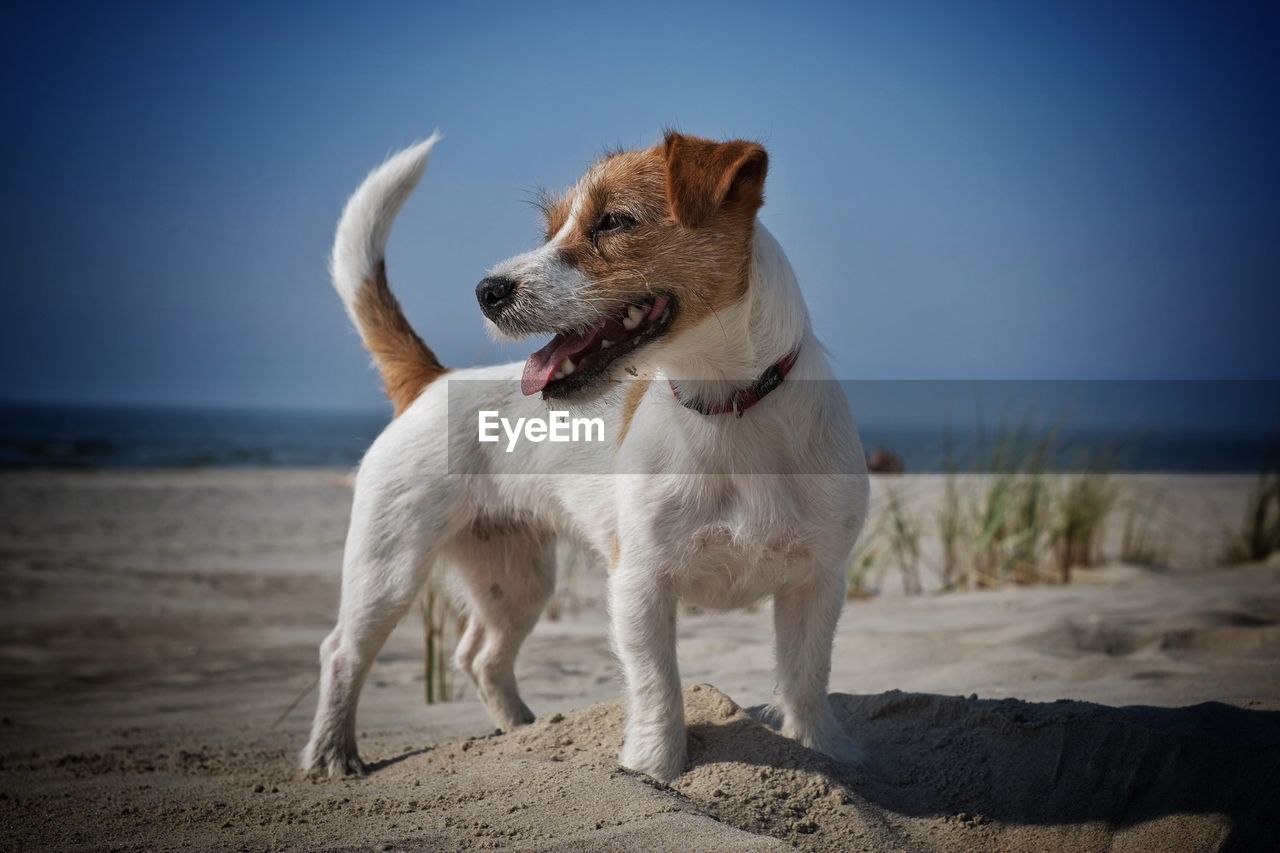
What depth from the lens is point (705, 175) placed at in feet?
9.01

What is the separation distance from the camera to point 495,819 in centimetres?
266

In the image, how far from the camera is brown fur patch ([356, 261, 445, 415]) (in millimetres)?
4156

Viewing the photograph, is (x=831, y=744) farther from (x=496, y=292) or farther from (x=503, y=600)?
(x=496, y=292)

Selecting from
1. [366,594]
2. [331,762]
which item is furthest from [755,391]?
[331,762]

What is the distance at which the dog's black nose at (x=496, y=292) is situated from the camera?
2.79 metres

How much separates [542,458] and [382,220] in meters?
1.33

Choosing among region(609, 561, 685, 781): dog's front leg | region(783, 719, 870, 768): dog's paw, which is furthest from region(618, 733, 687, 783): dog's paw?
region(783, 719, 870, 768): dog's paw

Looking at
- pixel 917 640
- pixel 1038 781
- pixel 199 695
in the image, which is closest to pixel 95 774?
pixel 199 695

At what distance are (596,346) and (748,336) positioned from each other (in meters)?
0.44

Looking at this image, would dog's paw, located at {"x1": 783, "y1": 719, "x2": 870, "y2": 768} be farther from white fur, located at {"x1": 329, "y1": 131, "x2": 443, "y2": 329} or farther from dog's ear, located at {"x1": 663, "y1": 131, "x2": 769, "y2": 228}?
white fur, located at {"x1": 329, "y1": 131, "x2": 443, "y2": 329}

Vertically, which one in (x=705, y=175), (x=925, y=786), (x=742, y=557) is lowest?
(x=925, y=786)

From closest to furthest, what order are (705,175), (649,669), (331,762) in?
(705,175) → (649,669) → (331,762)

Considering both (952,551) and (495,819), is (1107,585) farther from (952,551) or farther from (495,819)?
(495,819)

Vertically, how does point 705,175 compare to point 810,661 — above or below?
above
